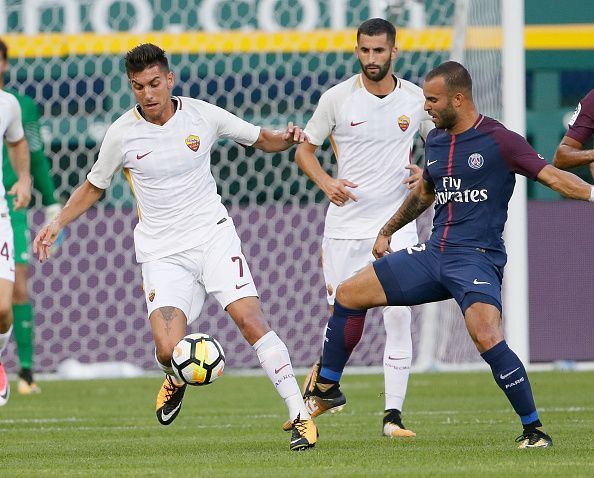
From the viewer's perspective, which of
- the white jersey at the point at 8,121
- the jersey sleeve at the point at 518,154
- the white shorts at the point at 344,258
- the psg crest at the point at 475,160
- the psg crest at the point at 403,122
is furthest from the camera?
the white jersey at the point at 8,121

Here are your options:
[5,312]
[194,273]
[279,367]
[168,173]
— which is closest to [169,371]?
[194,273]

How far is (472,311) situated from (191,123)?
1.90m

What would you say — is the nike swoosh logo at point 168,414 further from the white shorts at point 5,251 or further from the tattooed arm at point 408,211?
the white shorts at point 5,251

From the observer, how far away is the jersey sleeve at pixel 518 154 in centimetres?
702

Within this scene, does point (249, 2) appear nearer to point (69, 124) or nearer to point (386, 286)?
point (69, 124)

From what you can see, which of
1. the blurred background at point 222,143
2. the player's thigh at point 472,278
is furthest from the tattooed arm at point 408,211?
the blurred background at point 222,143

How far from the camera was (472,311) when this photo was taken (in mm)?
6988

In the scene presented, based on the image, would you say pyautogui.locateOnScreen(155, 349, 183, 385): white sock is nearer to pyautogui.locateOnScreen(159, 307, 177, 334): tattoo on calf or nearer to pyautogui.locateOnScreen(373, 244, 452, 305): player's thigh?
pyautogui.locateOnScreen(159, 307, 177, 334): tattoo on calf

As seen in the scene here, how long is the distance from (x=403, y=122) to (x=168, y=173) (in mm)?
1677

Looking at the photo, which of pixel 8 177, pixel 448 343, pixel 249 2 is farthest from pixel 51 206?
pixel 448 343

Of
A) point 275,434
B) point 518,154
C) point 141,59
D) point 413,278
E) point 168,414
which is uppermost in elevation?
point 141,59

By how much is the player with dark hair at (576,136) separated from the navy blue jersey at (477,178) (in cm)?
43

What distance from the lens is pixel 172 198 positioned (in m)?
7.73

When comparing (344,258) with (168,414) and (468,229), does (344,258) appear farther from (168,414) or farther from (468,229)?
(468,229)
